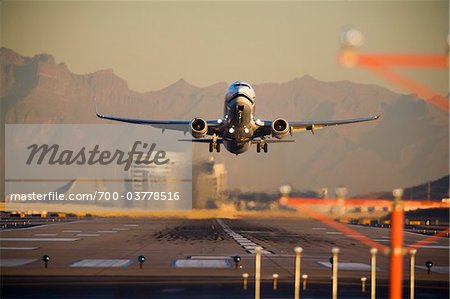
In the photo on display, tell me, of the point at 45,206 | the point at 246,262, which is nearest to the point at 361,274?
the point at 246,262

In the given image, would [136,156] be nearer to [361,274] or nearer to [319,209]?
[319,209]

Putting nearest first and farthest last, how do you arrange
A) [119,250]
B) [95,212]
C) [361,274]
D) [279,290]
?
[279,290]
[361,274]
[119,250]
[95,212]

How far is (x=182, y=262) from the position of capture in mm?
48750

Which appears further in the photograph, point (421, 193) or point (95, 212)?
point (95, 212)

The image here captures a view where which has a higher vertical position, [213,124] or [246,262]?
[213,124]

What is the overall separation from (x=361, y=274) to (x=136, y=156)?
71098 mm

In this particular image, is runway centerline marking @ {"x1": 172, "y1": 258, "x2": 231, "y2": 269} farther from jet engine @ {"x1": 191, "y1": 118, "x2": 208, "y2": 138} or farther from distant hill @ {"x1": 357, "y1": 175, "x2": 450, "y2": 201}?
distant hill @ {"x1": 357, "y1": 175, "x2": 450, "y2": 201}

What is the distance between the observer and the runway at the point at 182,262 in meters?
38.0

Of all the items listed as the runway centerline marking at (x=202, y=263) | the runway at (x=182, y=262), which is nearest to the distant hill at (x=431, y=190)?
the runway at (x=182, y=262)

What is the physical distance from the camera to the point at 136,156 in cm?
11125

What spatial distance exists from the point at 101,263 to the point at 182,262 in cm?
586

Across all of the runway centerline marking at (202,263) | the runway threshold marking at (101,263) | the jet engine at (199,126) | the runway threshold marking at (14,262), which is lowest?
the runway threshold marking at (14,262)

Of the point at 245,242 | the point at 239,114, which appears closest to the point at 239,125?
the point at 239,114

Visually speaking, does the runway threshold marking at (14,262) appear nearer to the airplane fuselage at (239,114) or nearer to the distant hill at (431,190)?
the airplane fuselage at (239,114)
